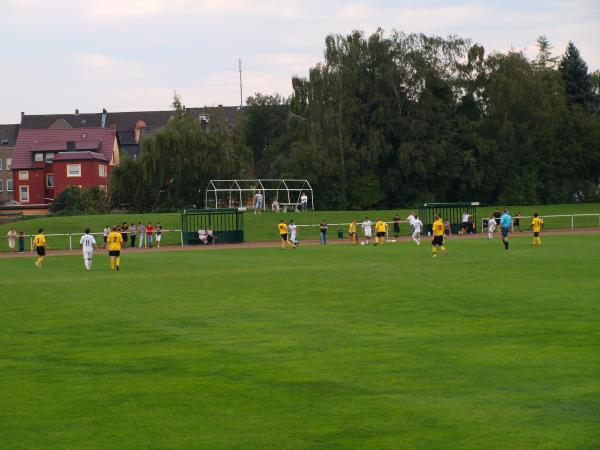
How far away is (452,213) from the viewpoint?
64.4m

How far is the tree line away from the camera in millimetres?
78750

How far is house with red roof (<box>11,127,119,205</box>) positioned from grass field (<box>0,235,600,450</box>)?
80.5 m

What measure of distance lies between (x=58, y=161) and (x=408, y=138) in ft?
143

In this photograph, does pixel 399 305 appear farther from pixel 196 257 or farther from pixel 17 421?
pixel 196 257

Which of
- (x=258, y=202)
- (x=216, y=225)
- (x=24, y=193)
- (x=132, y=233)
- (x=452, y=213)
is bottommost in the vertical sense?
(x=132, y=233)

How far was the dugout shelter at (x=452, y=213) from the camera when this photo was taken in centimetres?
6049

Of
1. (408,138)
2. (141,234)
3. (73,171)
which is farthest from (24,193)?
(141,234)

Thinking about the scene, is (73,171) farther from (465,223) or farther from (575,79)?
(465,223)

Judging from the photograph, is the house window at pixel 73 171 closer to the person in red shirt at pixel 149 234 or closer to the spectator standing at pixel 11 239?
the spectator standing at pixel 11 239

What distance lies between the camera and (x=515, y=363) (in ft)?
42.5

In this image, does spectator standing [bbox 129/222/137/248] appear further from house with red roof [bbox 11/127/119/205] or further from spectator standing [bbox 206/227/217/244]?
house with red roof [bbox 11/127/119/205]

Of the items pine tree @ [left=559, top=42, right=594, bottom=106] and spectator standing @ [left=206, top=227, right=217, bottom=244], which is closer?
spectator standing @ [left=206, top=227, right=217, bottom=244]

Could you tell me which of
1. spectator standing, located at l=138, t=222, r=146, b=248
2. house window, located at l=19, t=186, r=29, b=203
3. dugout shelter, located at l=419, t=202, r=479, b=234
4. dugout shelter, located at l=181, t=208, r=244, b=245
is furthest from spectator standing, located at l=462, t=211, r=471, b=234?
house window, located at l=19, t=186, r=29, b=203

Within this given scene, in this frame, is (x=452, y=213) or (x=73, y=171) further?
(x=73, y=171)
